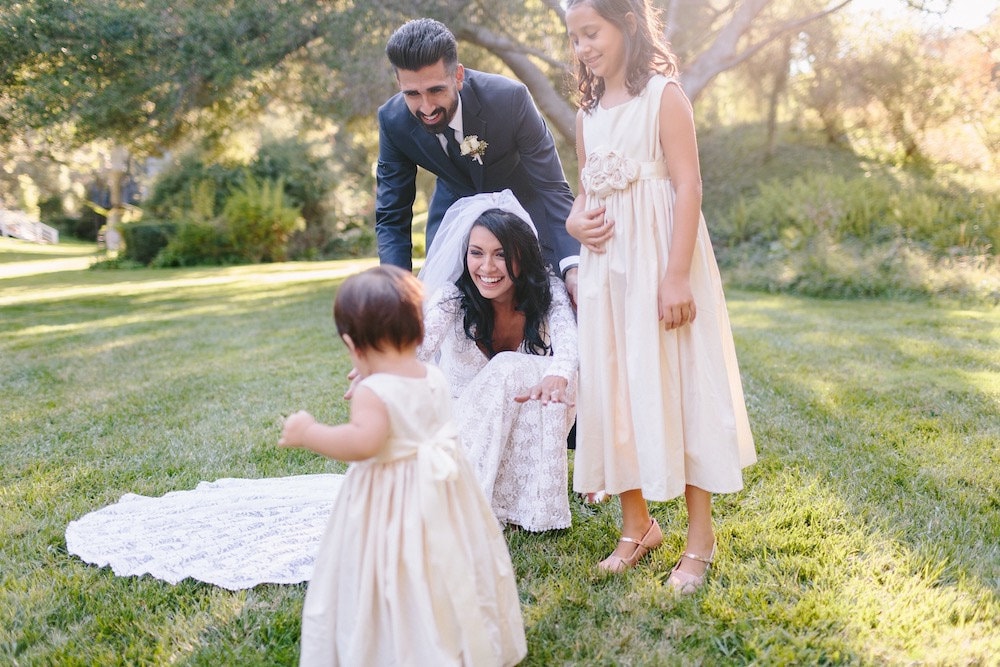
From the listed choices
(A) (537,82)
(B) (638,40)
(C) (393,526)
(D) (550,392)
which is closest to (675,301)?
(D) (550,392)

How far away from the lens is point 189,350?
690 cm

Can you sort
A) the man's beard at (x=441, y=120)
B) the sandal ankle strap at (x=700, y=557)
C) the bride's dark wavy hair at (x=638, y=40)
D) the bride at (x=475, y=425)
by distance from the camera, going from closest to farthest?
the bride's dark wavy hair at (x=638, y=40) < the sandal ankle strap at (x=700, y=557) < the bride at (x=475, y=425) < the man's beard at (x=441, y=120)

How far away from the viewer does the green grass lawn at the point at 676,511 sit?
2191 mm

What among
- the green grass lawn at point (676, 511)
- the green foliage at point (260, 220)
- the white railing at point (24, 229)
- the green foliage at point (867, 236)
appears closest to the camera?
the green grass lawn at point (676, 511)

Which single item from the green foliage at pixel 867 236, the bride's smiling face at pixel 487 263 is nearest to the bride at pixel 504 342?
the bride's smiling face at pixel 487 263

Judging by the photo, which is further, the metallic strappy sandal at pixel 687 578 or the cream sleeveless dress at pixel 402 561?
the metallic strappy sandal at pixel 687 578

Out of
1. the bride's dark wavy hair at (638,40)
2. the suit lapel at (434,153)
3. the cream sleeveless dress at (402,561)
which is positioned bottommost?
the cream sleeveless dress at (402,561)

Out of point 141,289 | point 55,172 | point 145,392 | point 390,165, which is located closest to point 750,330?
point 390,165

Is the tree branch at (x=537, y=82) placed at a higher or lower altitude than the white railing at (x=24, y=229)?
higher

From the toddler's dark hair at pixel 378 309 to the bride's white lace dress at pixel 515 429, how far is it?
1081 millimetres

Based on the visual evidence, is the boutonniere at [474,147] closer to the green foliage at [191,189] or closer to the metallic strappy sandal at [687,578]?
the metallic strappy sandal at [687,578]

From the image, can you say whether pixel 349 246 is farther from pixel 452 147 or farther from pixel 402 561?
pixel 402 561

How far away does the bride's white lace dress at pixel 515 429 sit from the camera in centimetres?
292

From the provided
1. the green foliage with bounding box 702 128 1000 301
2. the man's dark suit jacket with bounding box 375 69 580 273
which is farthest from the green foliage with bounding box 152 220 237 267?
the man's dark suit jacket with bounding box 375 69 580 273
